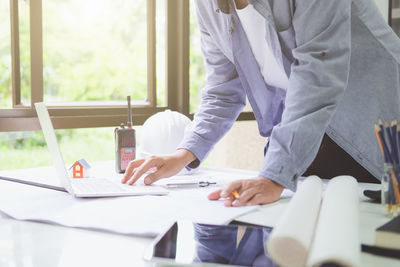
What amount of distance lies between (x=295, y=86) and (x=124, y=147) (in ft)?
1.94

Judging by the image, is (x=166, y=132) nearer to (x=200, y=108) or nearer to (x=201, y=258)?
(x=200, y=108)

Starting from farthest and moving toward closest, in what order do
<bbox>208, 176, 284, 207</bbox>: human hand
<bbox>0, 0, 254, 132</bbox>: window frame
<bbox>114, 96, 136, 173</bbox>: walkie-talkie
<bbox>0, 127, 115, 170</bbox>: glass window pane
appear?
<bbox>0, 127, 115, 170</bbox>: glass window pane → <bbox>0, 0, 254, 132</bbox>: window frame → <bbox>114, 96, 136, 173</bbox>: walkie-talkie → <bbox>208, 176, 284, 207</bbox>: human hand

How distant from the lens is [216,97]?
146 cm

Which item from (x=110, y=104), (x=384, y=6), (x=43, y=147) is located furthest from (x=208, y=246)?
(x=43, y=147)

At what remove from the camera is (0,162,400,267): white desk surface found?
0.60 metres

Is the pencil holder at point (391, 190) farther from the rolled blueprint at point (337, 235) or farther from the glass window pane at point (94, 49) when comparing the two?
the glass window pane at point (94, 49)

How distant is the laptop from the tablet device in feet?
1.12

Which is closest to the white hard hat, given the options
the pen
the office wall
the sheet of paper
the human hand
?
the pen

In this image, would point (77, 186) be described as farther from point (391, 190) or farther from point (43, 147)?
point (43, 147)

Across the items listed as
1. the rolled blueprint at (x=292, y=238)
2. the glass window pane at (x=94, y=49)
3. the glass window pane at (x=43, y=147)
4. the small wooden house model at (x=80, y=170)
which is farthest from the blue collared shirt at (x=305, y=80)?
the glass window pane at (x=43, y=147)

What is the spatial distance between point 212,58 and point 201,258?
101cm

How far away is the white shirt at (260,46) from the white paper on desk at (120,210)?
0.48 metres

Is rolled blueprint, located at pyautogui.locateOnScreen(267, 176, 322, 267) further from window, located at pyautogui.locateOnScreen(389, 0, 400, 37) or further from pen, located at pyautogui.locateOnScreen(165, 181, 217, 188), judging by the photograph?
window, located at pyautogui.locateOnScreen(389, 0, 400, 37)

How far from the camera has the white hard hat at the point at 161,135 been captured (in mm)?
1437
